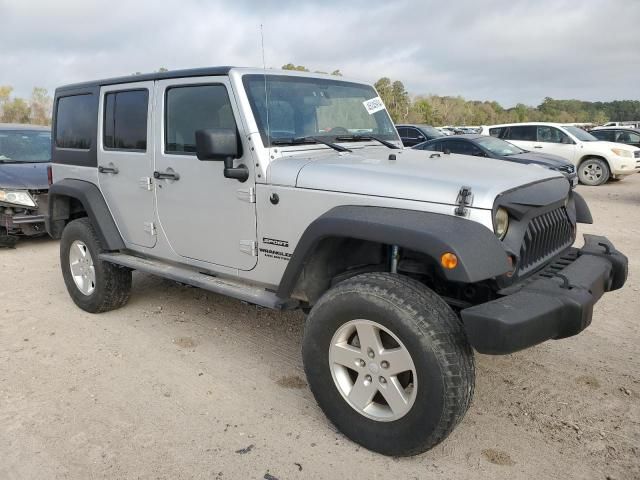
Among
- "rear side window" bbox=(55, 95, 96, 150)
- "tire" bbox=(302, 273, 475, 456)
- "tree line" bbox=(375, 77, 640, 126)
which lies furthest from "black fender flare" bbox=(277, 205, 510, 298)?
"tree line" bbox=(375, 77, 640, 126)

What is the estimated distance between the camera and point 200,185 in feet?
11.7

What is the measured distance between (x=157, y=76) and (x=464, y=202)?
2609mm

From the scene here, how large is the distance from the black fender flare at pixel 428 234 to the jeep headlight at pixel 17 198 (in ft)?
19.7

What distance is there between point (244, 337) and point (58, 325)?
170 centimetres

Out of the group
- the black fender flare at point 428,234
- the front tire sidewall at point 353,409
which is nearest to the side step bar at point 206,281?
the front tire sidewall at point 353,409

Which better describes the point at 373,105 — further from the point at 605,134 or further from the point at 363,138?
the point at 605,134

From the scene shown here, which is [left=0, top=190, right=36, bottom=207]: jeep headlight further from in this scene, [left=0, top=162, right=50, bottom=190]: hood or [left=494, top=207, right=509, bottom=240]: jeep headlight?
[left=494, top=207, right=509, bottom=240]: jeep headlight

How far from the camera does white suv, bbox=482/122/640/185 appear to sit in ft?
44.1

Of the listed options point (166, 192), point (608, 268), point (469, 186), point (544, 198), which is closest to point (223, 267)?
point (166, 192)

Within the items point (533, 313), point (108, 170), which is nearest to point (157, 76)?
point (108, 170)

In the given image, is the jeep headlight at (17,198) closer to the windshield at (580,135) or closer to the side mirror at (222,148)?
the side mirror at (222,148)

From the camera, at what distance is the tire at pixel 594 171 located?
1356cm

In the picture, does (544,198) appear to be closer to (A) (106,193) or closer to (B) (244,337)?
(B) (244,337)

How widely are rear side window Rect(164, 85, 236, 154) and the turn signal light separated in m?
1.67
